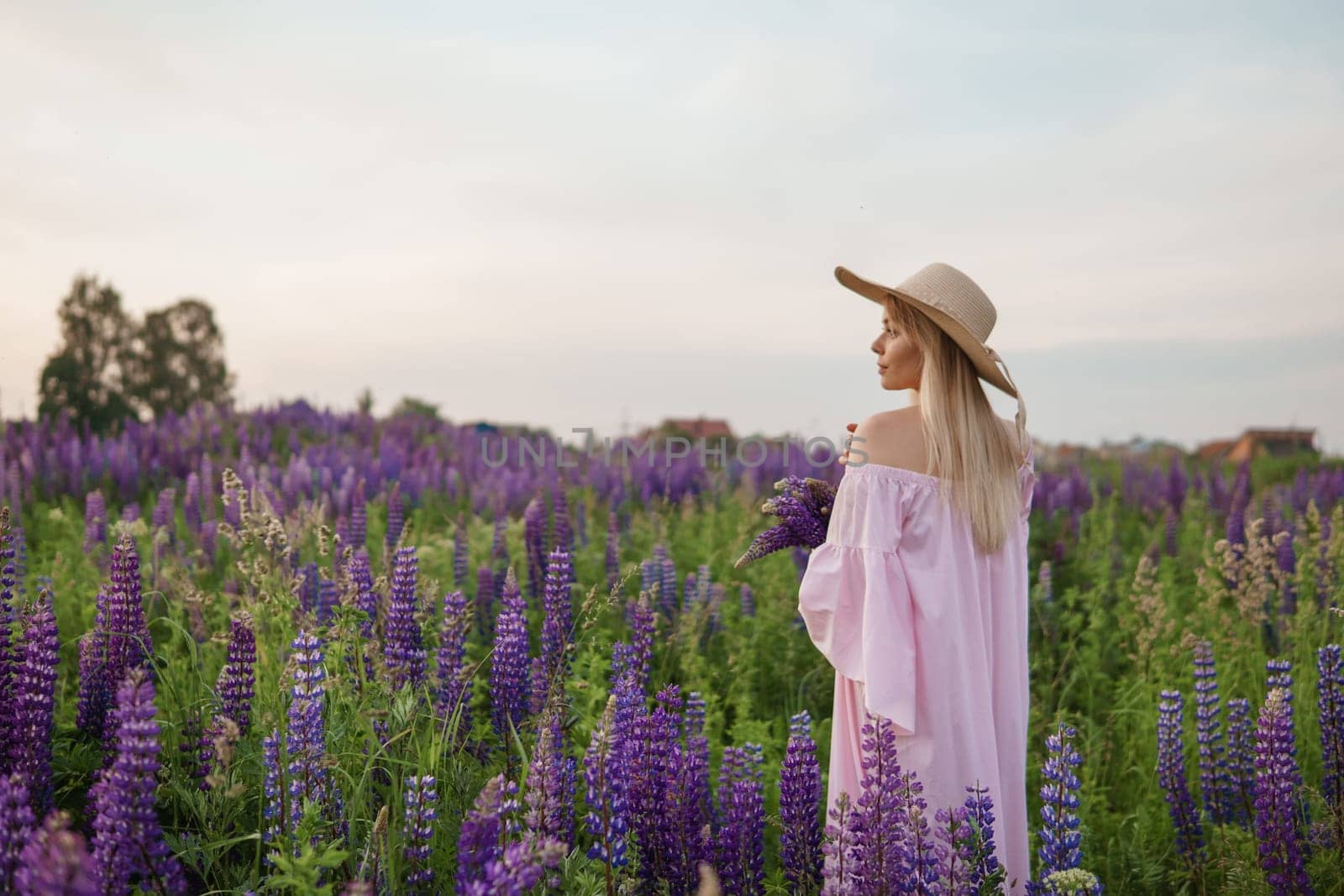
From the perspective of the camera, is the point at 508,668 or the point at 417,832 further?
the point at 508,668

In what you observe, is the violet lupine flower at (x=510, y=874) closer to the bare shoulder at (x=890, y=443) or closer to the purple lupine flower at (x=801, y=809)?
the purple lupine flower at (x=801, y=809)

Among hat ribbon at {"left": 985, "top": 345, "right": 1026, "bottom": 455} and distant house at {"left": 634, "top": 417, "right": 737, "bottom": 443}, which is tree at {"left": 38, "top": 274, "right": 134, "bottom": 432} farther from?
hat ribbon at {"left": 985, "top": 345, "right": 1026, "bottom": 455}

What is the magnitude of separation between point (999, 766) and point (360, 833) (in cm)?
248

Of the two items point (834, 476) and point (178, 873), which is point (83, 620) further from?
point (834, 476)

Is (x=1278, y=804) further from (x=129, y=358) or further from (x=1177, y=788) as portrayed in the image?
(x=129, y=358)

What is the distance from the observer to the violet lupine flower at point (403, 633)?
4090 millimetres

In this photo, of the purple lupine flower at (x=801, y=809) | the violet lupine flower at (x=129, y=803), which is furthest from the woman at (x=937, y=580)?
the violet lupine flower at (x=129, y=803)

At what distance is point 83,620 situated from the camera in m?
6.50

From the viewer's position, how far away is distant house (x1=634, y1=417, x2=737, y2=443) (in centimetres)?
1352

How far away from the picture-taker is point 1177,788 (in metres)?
4.89

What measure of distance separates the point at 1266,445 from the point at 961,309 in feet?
54.7

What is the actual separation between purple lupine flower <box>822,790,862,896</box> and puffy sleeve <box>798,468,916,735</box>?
0.53m

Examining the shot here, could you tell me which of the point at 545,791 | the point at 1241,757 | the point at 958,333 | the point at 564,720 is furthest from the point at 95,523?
the point at 1241,757

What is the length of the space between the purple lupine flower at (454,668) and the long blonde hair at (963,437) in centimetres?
194
